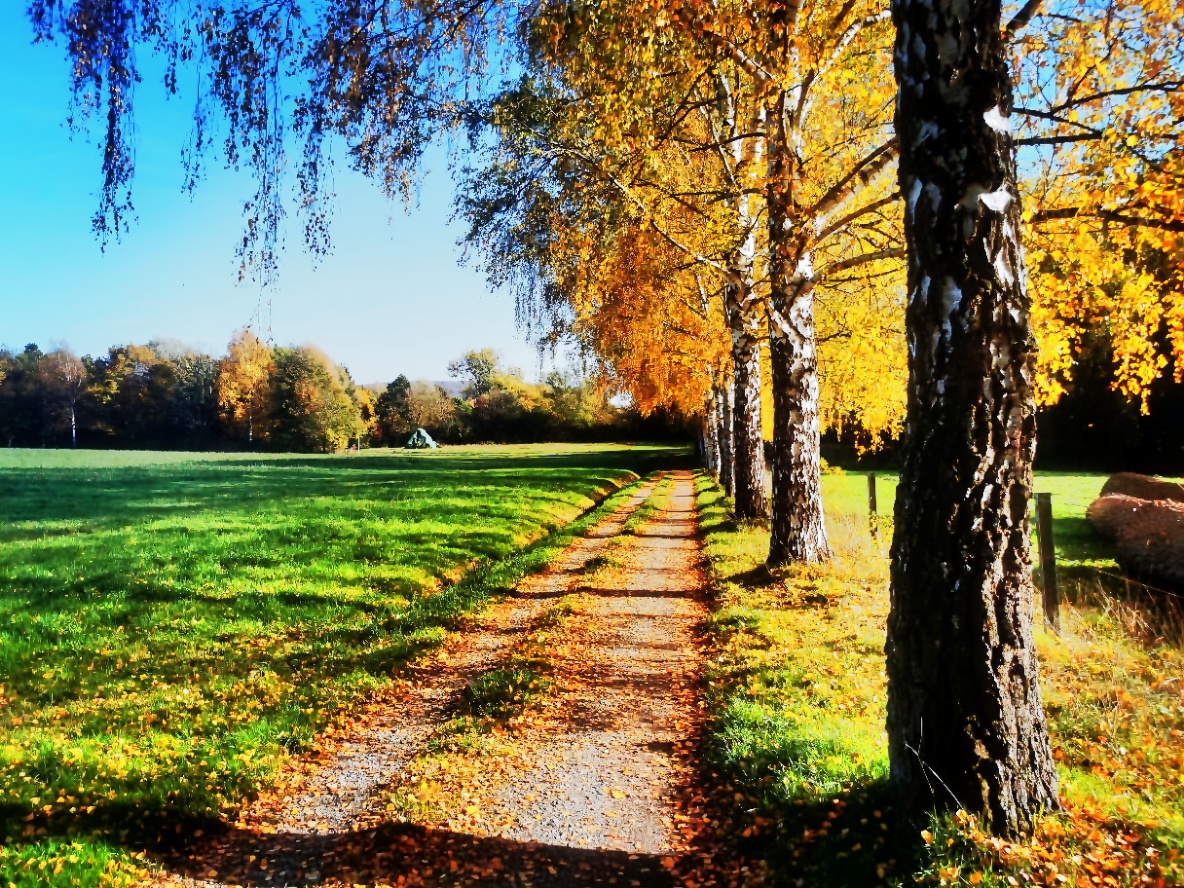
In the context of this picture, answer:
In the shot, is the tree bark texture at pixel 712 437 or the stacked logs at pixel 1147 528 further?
the tree bark texture at pixel 712 437

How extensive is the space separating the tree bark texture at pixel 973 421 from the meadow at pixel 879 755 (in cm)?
31

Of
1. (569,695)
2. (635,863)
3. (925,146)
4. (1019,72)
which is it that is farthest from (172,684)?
(1019,72)

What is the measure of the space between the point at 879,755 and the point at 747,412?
11.9 metres

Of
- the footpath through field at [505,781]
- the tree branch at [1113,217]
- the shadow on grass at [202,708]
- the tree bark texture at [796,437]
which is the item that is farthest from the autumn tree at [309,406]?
the tree branch at [1113,217]

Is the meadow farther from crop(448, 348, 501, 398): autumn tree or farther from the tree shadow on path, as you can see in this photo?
crop(448, 348, 501, 398): autumn tree

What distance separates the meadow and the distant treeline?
214 feet

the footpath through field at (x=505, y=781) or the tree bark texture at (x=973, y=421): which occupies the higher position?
→ the tree bark texture at (x=973, y=421)

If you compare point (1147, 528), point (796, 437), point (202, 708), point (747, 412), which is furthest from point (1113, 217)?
point (1147, 528)

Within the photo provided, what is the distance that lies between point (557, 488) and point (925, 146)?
26.7 metres

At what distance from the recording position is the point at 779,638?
7512 millimetres

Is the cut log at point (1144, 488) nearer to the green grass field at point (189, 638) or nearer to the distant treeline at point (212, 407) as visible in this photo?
the green grass field at point (189, 638)

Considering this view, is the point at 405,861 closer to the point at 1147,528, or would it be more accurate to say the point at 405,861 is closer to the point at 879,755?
the point at 879,755

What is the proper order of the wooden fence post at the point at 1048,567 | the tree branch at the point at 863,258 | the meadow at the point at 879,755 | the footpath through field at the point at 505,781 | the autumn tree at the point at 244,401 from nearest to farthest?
the meadow at the point at 879,755, the footpath through field at the point at 505,781, the wooden fence post at the point at 1048,567, the tree branch at the point at 863,258, the autumn tree at the point at 244,401

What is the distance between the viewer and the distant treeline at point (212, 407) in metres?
78.9
